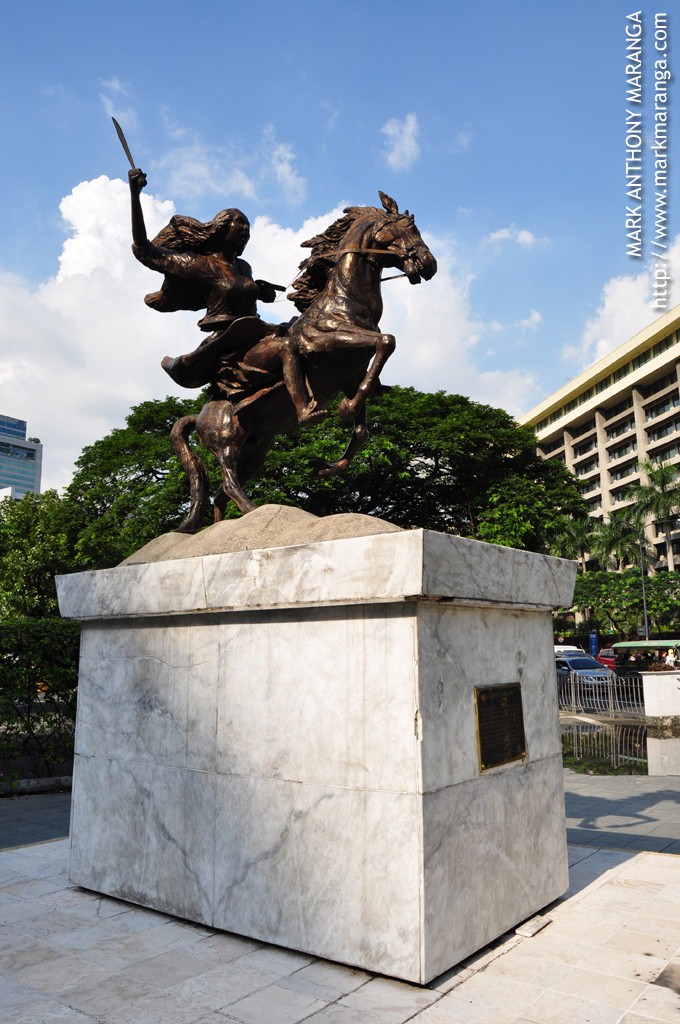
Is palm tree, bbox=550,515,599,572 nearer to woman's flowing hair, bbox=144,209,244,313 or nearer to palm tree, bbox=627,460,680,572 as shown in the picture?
palm tree, bbox=627,460,680,572

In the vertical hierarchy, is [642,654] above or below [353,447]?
below

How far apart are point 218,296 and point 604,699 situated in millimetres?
17421

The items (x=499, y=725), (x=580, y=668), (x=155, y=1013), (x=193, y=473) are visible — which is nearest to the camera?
(x=155, y=1013)

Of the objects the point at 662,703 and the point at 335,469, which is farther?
the point at 662,703

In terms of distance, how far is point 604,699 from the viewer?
19.7 meters

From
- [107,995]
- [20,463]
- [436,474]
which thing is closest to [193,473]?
[107,995]

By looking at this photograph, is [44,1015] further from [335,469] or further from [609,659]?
[609,659]

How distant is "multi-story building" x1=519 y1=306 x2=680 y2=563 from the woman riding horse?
56.7m

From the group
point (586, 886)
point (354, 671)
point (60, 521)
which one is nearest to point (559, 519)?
point (60, 521)

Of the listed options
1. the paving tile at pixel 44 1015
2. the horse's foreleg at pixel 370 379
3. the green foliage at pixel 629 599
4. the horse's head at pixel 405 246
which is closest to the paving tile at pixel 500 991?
the paving tile at pixel 44 1015

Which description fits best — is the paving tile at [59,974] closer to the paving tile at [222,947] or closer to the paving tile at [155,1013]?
the paving tile at [155,1013]

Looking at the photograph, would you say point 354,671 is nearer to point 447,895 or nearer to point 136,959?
point 447,895

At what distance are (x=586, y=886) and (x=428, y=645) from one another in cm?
254

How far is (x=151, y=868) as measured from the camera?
457 centimetres
